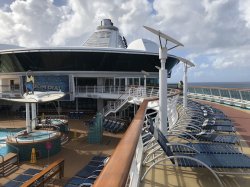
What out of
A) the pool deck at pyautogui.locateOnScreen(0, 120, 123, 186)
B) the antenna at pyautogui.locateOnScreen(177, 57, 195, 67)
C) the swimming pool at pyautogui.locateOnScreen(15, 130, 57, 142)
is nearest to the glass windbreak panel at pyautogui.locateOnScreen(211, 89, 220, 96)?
the pool deck at pyautogui.locateOnScreen(0, 120, 123, 186)

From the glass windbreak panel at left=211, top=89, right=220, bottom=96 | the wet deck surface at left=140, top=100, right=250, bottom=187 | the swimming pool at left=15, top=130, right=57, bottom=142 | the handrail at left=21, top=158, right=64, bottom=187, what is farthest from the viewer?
the glass windbreak panel at left=211, top=89, right=220, bottom=96

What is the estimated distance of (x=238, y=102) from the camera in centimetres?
1556

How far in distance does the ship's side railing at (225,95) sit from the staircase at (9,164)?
12.2 m

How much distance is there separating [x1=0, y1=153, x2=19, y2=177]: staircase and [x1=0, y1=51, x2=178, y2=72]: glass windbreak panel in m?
14.9

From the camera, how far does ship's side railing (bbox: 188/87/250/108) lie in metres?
14.8

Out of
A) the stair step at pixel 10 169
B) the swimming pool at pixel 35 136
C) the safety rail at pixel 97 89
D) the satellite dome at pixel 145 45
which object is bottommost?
the stair step at pixel 10 169

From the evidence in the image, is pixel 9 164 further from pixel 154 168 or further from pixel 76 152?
pixel 154 168

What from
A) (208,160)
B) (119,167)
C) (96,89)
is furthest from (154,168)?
(96,89)

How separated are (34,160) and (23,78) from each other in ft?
57.2

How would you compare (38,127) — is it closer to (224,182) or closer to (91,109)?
(91,109)

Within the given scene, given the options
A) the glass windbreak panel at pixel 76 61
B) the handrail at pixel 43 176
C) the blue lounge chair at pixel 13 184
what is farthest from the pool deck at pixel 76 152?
the glass windbreak panel at pixel 76 61

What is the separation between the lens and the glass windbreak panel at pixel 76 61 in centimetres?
2692

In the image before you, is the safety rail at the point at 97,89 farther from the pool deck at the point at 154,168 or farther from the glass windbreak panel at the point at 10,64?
the glass windbreak panel at the point at 10,64

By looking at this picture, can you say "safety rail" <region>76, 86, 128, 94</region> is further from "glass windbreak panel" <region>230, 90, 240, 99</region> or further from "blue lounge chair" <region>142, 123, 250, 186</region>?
"blue lounge chair" <region>142, 123, 250, 186</region>
